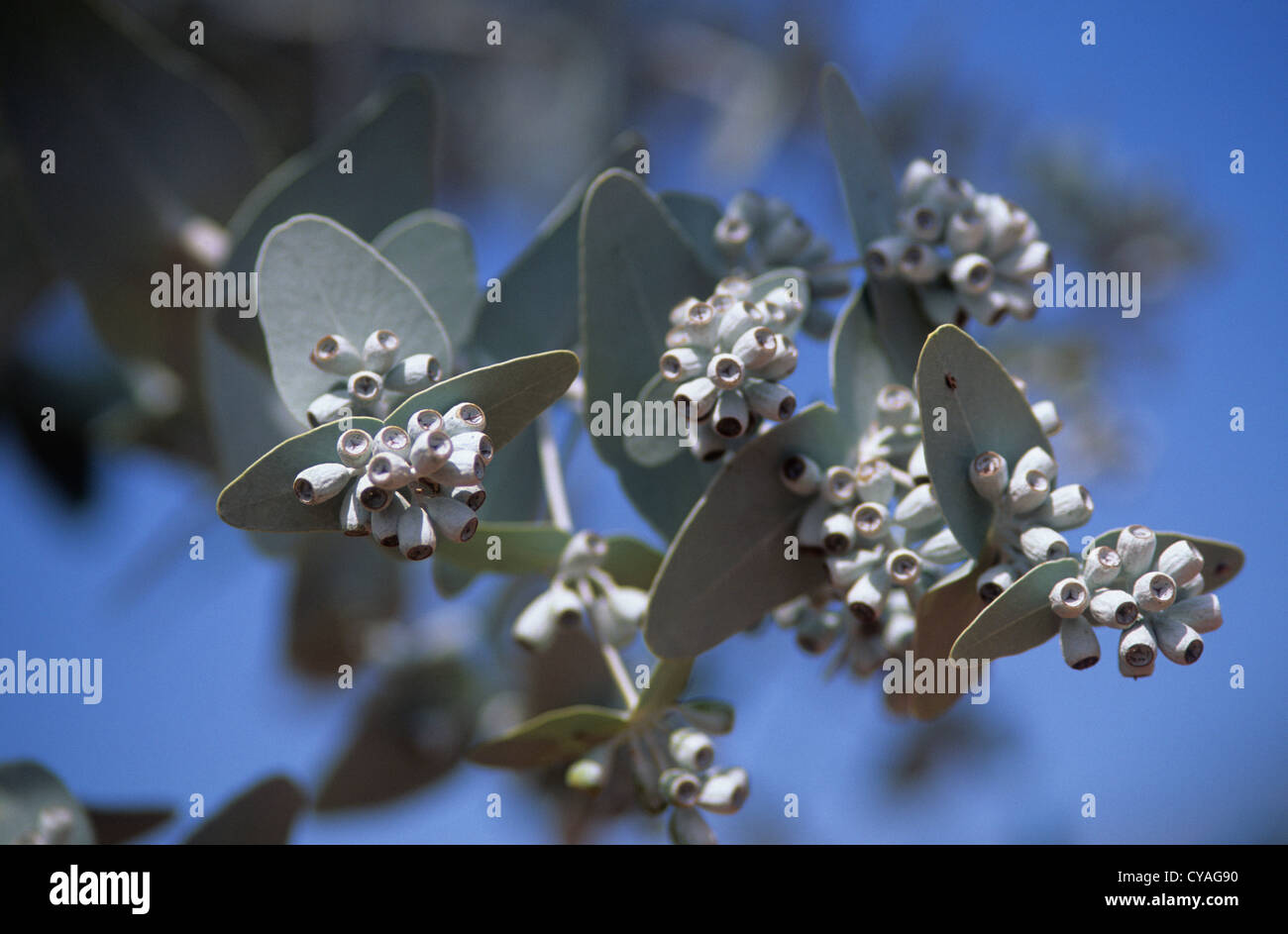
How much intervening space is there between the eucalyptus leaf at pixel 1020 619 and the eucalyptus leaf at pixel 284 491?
805 millimetres

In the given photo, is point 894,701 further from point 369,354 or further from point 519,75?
point 519,75

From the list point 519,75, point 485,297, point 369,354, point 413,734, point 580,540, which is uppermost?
point 519,75

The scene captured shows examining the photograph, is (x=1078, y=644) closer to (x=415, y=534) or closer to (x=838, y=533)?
(x=838, y=533)

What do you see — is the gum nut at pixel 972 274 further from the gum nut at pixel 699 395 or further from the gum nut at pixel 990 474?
the gum nut at pixel 699 395

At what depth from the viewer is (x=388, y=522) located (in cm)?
138

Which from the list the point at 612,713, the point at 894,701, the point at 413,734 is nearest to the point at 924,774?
the point at 413,734

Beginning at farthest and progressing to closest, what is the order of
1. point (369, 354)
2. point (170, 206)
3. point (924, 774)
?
point (924, 774) < point (170, 206) < point (369, 354)

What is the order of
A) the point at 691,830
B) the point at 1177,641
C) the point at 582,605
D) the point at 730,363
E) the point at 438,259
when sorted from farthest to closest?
the point at 438,259, the point at 582,605, the point at 691,830, the point at 730,363, the point at 1177,641

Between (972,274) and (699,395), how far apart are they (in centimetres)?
59

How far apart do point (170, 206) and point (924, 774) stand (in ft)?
10.7

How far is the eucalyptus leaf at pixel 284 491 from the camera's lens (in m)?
1.33

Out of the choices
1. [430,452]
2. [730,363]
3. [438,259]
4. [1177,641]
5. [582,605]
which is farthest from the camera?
[438,259]

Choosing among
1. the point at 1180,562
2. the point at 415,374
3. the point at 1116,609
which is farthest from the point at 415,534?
the point at 1180,562
